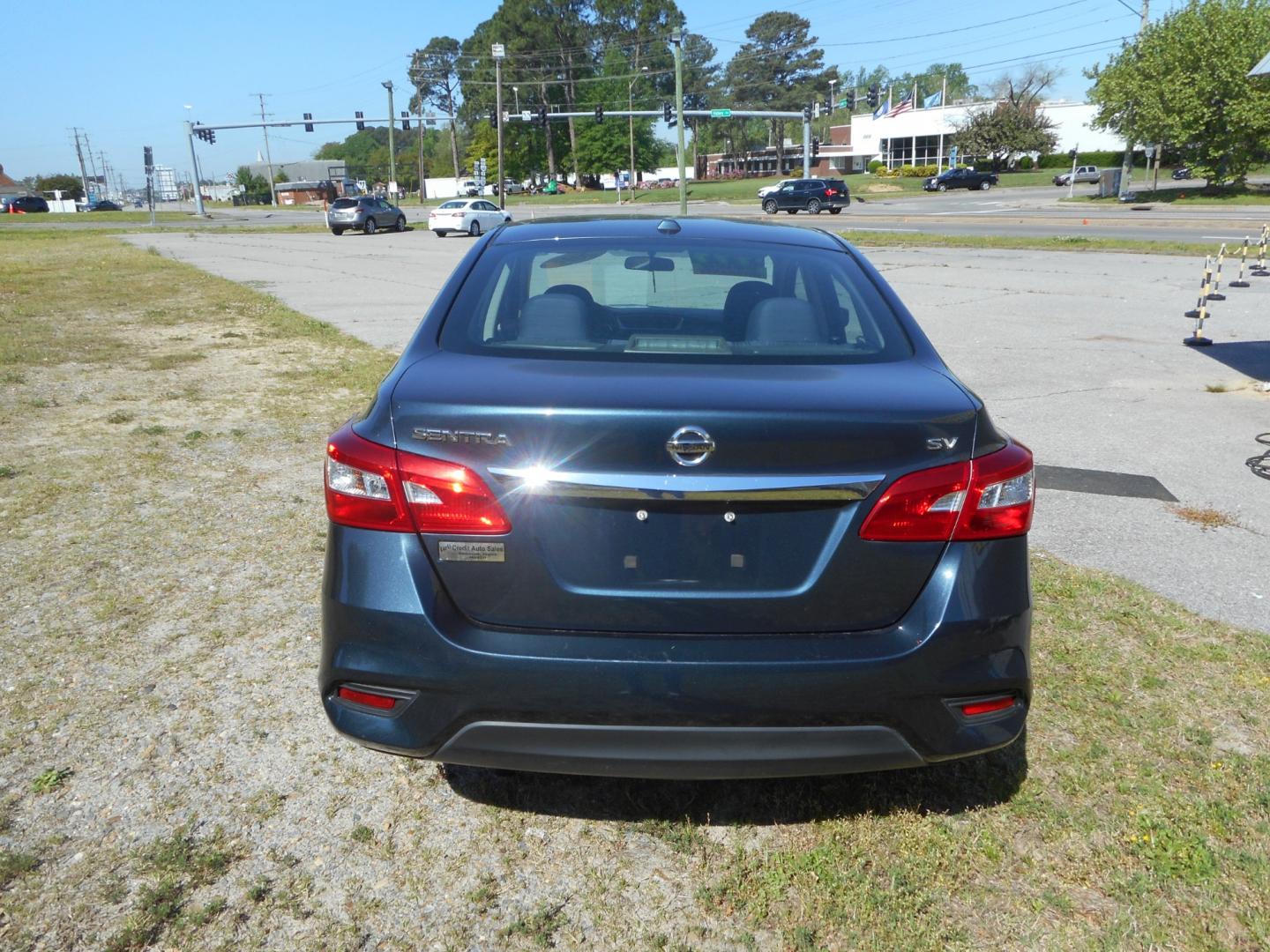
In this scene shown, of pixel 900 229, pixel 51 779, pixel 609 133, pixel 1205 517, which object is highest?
pixel 609 133

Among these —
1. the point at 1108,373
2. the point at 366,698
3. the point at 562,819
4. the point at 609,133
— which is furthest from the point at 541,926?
the point at 609,133

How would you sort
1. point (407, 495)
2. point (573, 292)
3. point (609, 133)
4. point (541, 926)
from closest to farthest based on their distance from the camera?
point (407, 495) < point (541, 926) < point (573, 292) < point (609, 133)

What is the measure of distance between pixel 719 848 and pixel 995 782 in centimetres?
91

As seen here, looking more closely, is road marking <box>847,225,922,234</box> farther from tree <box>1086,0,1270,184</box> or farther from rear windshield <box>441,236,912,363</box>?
rear windshield <box>441,236,912,363</box>

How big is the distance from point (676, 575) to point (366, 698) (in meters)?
0.85

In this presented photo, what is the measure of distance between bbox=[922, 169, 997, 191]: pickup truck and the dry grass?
69554 millimetres

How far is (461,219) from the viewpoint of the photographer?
128ft

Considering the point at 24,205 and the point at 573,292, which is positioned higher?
the point at 573,292

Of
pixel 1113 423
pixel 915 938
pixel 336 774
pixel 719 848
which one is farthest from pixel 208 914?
pixel 1113 423

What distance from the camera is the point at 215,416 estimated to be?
8.29 meters

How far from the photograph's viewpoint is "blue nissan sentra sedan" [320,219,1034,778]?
2320mm

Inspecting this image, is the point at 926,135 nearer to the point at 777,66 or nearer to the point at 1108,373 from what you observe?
the point at 777,66

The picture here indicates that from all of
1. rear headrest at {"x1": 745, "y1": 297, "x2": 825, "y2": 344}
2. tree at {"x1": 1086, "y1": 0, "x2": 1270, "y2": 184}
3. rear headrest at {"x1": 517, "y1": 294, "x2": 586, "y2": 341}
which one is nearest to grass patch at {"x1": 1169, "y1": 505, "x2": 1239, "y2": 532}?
rear headrest at {"x1": 745, "y1": 297, "x2": 825, "y2": 344}

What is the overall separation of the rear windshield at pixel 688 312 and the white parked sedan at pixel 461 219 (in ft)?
119
